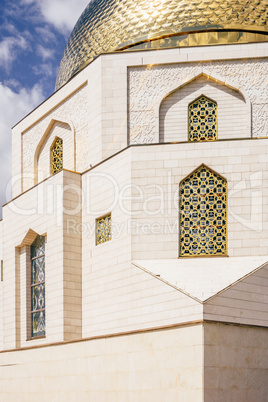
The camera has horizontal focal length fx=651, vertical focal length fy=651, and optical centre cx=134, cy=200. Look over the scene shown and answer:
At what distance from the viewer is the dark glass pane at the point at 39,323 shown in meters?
11.9

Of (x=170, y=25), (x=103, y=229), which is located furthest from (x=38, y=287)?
(x=170, y=25)

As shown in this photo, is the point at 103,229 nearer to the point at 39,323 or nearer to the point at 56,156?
the point at 39,323

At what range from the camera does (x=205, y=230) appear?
10.4 meters

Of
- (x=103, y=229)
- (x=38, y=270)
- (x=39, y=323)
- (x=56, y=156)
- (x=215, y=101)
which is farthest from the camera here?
(x=56, y=156)

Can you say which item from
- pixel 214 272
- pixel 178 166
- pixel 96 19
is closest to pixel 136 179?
pixel 178 166

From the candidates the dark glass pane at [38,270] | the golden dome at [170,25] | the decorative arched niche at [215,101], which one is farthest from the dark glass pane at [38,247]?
the golden dome at [170,25]

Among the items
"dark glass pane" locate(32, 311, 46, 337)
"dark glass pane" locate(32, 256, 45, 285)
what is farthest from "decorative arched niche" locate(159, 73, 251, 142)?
"dark glass pane" locate(32, 311, 46, 337)

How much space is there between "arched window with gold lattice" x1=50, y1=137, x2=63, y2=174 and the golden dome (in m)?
1.54

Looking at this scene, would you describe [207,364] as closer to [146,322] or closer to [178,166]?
[146,322]

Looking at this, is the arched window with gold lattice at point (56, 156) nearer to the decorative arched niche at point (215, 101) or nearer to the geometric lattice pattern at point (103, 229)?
the decorative arched niche at point (215, 101)

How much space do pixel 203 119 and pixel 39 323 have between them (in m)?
4.83

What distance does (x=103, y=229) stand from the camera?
11.2 meters

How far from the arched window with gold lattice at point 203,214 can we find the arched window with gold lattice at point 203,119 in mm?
1468

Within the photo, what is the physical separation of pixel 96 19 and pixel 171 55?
2.59m
